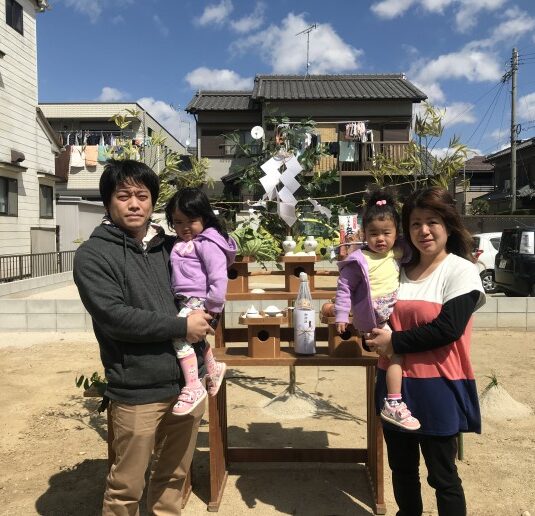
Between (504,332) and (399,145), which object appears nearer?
(504,332)

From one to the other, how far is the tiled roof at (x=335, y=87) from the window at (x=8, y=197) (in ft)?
32.0

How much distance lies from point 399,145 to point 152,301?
1713 centimetres

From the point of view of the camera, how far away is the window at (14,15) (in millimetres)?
13409

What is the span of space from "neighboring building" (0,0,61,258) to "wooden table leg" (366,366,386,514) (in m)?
12.3

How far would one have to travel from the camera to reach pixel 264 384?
5.72 meters

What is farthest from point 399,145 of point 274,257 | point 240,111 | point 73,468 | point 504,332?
point 73,468

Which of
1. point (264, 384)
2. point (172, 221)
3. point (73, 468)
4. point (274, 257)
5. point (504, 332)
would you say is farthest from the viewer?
point (504, 332)

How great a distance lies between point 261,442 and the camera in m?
4.18

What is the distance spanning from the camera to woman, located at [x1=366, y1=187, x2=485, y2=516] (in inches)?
81.2

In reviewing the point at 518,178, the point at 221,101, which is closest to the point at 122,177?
the point at 221,101

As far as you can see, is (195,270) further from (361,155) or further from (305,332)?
(361,155)

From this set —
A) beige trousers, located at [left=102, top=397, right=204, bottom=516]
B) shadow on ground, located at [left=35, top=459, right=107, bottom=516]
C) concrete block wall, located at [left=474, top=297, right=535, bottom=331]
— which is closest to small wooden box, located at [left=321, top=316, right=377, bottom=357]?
beige trousers, located at [left=102, top=397, right=204, bottom=516]

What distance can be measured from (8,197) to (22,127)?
231 centimetres

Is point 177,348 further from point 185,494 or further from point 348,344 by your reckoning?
point 185,494
